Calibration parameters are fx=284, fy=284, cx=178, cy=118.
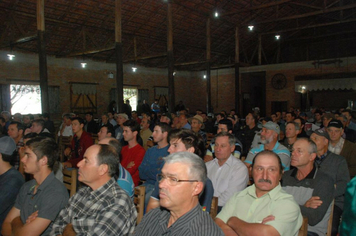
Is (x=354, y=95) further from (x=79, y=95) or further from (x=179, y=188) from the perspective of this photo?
(x=179, y=188)

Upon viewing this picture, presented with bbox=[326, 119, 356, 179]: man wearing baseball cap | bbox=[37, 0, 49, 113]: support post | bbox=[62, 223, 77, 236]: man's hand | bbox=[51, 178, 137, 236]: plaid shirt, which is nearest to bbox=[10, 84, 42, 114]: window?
bbox=[37, 0, 49, 113]: support post

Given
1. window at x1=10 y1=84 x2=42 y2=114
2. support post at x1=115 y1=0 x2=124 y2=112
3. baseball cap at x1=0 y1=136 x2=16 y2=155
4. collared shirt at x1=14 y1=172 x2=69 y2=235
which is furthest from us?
window at x1=10 y1=84 x2=42 y2=114

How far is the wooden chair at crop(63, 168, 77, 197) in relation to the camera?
3.09 m

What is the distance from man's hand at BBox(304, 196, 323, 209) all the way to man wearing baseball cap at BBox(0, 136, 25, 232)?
2.62 meters

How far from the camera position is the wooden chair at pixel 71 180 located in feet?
10.2

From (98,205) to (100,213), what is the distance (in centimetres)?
9

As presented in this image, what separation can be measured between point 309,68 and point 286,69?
134cm

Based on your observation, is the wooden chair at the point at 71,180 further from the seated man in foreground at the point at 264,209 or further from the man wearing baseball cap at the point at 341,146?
the man wearing baseball cap at the point at 341,146

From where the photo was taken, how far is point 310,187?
254 centimetres

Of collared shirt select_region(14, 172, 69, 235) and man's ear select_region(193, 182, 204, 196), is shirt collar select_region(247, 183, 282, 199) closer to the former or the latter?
man's ear select_region(193, 182, 204, 196)

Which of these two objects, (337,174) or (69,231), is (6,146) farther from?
(337,174)

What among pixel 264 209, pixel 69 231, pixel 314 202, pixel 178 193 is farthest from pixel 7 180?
pixel 314 202

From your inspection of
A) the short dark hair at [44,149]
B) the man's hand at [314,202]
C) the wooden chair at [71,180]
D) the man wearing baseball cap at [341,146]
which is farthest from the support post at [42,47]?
the man's hand at [314,202]

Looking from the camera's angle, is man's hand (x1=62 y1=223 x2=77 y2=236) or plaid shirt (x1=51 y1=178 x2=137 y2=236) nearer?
plaid shirt (x1=51 y1=178 x2=137 y2=236)
